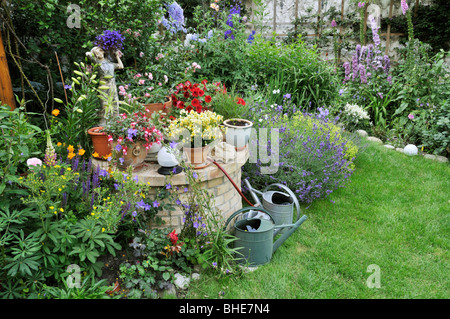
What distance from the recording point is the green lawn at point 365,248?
2246mm

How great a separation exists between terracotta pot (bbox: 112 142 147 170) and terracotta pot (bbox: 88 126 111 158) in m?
0.11

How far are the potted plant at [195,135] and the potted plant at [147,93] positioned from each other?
0.59m

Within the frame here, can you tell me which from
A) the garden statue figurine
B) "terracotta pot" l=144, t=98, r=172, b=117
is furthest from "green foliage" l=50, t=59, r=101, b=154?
"terracotta pot" l=144, t=98, r=172, b=117

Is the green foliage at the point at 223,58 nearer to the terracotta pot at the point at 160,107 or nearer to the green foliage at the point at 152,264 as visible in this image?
the terracotta pot at the point at 160,107

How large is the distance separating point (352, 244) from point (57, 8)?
11.1ft

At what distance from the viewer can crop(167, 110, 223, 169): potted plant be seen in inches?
96.6

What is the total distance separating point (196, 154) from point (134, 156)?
463mm

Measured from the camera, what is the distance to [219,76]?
4.33 meters

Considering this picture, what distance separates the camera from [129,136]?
7.61ft

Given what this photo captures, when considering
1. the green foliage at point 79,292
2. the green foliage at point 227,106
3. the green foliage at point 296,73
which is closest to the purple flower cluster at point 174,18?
the green foliage at point 296,73

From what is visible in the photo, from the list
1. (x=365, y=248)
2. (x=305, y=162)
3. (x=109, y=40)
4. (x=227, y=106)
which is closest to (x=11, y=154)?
(x=109, y=40)

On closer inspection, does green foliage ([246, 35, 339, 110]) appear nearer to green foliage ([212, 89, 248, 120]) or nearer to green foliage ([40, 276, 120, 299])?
green foliage ([212, 89, 248, 120])
